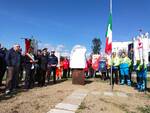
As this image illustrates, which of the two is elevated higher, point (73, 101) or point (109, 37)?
point (109, 37)

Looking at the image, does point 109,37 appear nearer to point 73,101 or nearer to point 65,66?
point 73,101

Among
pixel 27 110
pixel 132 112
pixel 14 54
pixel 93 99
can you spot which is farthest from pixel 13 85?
pixel 132 112

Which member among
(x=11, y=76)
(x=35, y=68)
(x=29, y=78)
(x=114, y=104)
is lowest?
(x=114, y=104)

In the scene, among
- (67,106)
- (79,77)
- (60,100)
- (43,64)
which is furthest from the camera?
(79,77)

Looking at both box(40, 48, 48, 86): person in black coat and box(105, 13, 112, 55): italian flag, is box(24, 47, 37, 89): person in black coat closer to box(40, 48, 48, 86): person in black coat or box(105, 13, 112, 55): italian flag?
box(40, 48, 48, 86): person in black coat

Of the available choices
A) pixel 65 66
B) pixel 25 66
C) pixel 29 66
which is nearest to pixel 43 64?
pixel 29 66

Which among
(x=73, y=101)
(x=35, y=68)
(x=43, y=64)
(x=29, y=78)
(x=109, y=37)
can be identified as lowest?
(x=73, y=101)

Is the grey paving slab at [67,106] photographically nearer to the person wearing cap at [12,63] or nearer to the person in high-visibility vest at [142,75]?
the person wearing cap at [12,63]

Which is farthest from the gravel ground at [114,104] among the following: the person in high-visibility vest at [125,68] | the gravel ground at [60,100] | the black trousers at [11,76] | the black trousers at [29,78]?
the person in high-visibility vest at [125,68]

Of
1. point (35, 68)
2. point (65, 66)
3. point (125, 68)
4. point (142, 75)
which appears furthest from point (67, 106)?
point (65, 66)

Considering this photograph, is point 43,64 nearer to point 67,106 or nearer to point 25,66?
point 25,66

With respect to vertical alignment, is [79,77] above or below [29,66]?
below

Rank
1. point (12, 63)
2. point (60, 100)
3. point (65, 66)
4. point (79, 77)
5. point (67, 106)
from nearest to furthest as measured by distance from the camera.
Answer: point (67, 106) < point (60, 100) < point (12, 63) < point (79, 77) < point (65, 66)

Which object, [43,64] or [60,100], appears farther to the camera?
[43,64]
